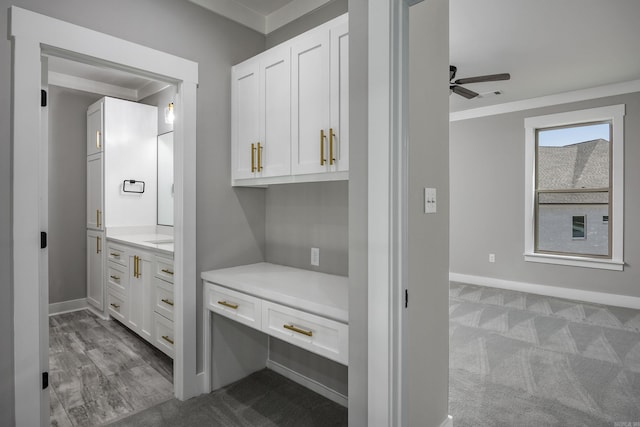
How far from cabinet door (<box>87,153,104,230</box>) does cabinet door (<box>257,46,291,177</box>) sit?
A: 2565mm

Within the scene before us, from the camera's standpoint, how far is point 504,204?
5258 millimetres

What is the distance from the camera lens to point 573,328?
359 cm

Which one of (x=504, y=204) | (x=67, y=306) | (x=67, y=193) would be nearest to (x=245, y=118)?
(x=67, y=193)

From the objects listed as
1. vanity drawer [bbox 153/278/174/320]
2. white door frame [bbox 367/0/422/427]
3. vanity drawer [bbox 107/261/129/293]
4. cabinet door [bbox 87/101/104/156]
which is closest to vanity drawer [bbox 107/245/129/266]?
vanity drawer [bbox 107/261/129/293]

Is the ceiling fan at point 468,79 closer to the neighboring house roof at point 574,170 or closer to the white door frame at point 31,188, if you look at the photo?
the neighboring house roof at point 574,170

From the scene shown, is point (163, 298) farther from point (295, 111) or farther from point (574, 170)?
→ point (574, 170)

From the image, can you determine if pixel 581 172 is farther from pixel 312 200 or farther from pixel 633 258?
pixel 312 200

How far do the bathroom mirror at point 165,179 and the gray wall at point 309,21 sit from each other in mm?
1892

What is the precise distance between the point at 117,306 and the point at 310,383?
2320mm

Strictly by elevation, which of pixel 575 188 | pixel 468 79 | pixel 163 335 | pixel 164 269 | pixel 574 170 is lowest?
pixel 163 335

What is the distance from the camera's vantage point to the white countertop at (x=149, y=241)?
111 inches

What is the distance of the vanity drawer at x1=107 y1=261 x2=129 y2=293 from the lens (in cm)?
343

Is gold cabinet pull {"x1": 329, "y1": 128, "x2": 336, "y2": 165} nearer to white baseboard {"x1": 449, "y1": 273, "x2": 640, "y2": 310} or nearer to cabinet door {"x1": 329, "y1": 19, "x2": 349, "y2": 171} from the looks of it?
cabinet door {"x1": 329, "y1": 19, "x2": 349, "y2": 171}

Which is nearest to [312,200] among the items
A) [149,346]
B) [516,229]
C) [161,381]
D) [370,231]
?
[370,231]
